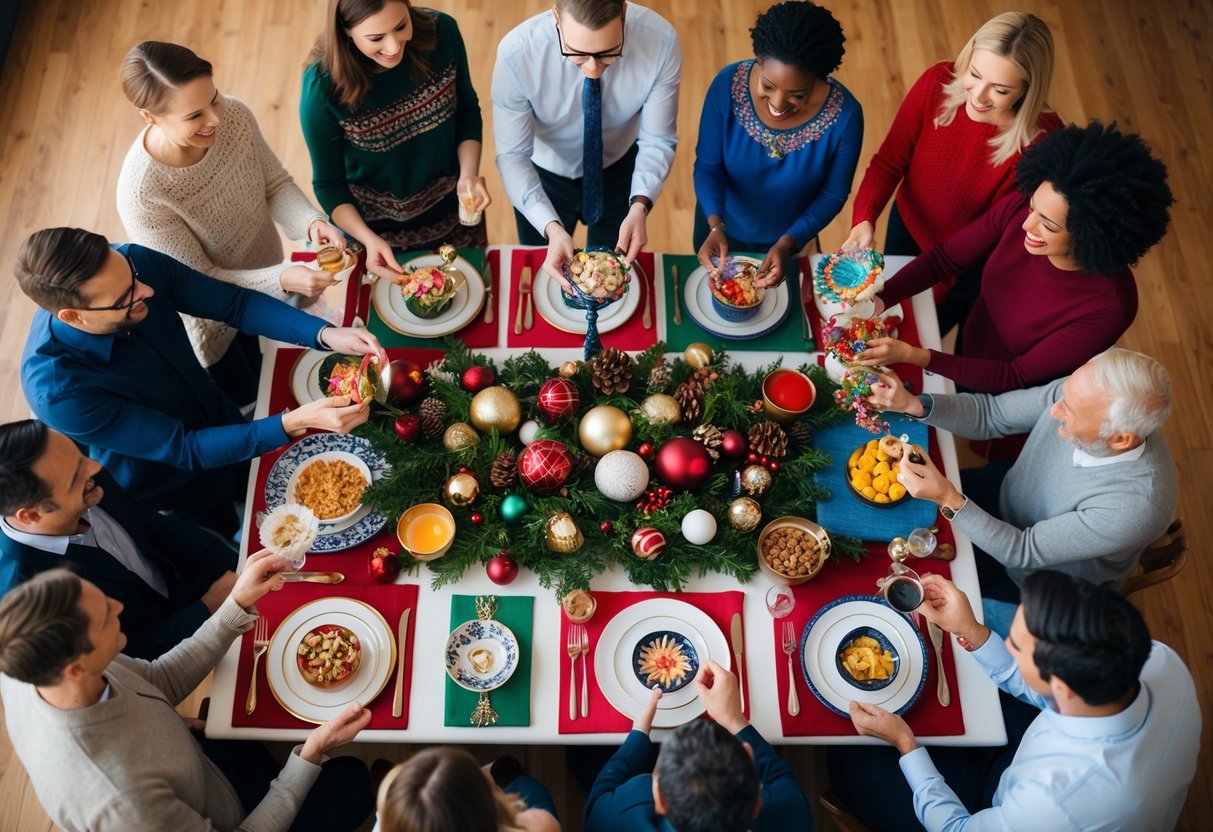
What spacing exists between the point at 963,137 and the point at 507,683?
208 centimetres

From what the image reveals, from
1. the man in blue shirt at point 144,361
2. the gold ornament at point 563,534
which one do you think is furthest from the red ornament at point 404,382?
the gold ornament at point 563,534

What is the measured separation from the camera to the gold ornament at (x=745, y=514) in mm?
2094

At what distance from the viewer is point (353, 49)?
239 cm

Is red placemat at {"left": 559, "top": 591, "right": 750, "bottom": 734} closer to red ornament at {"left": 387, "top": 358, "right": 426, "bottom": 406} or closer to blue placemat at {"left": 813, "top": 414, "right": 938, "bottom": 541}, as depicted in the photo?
blue placemat at {"left": 813, "top": 414, "right": 938, "bottom": 541}

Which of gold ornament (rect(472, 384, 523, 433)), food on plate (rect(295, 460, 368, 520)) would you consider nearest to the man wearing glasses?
gold ornament (rect(472, 384, 523, 433))

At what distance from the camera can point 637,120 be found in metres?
2.88

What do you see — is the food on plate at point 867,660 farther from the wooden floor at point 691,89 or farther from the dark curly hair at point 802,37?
the wooden floor at point 691,89

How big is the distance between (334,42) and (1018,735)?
258cm

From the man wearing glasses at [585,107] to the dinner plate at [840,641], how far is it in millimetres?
1157

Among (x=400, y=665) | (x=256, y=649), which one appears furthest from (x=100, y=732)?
(x=400, y=665)

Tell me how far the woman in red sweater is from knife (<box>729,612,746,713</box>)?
125cm

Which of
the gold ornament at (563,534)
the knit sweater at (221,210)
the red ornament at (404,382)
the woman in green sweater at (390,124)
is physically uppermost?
the woman in green sweater at (390,124)

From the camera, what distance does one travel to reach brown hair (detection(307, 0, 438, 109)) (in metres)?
2.29

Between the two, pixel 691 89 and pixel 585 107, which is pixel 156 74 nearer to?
pixel 585 107
